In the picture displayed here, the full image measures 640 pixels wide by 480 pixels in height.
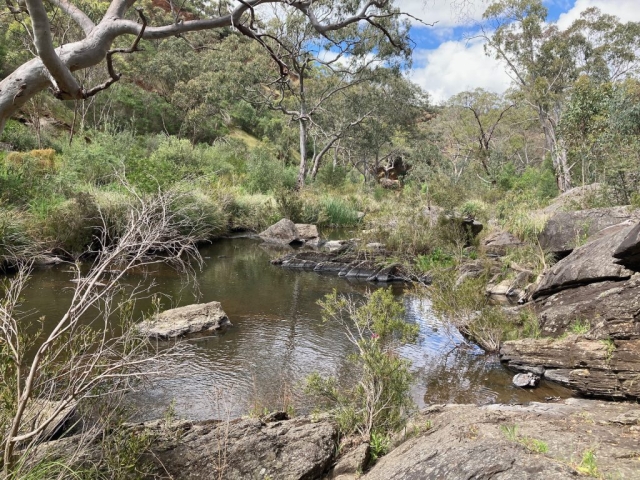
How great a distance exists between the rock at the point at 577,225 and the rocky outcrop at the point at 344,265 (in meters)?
3.38

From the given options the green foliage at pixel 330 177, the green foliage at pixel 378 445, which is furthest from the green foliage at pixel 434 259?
the green foliage at pixel 330 177

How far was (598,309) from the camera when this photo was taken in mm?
6070

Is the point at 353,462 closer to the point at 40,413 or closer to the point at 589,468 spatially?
the point at 589,468

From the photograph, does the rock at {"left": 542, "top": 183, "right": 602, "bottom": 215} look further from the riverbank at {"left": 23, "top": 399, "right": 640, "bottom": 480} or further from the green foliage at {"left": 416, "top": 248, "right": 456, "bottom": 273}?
the riverbank at {"left": 23, "top": 399, "right": 640, "bottom": 480}

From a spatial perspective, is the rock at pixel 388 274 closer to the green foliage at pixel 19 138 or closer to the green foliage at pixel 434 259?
the green foliage at pixel 434 259

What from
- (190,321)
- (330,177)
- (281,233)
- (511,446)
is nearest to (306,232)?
(281,233)

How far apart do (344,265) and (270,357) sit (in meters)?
6.21

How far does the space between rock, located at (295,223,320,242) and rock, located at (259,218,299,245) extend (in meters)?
0.23

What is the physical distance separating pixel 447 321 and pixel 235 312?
3828 mm

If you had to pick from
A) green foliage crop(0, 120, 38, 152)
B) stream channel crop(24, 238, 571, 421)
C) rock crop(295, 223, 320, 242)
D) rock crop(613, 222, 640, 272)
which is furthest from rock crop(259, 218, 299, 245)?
rock crop(613, 222, 640, 272)

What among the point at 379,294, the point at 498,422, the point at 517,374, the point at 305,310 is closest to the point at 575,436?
the point at 498,422

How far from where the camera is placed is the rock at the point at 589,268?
6438mm

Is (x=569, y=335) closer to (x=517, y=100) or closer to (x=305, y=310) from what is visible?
(x=305, y=310)

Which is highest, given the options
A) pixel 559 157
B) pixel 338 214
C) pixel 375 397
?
pixel 559 157
